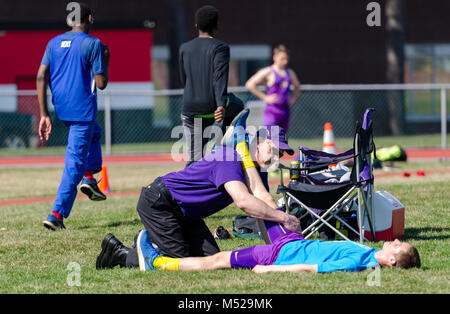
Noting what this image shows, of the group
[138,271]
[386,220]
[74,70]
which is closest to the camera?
[138,271]

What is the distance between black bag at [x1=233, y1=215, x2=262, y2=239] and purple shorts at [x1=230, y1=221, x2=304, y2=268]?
1.68 meters

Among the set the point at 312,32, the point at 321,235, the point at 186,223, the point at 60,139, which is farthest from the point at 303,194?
the point at 312,32

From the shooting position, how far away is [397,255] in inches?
241

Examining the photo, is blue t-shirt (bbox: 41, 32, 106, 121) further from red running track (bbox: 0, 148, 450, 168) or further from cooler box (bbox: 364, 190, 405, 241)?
red running track (bbox: 0, 148, 450, 168)

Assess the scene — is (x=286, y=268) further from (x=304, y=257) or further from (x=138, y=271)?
(x=138, y=271)

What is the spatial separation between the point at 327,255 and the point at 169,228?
1269mm

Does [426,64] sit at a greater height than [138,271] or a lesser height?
greater

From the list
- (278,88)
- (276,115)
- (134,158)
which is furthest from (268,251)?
(134,158)

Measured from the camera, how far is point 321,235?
771 cm

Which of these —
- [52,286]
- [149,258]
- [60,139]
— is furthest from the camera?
[60,139]

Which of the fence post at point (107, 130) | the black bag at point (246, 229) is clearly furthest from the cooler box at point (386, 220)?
the fence post at point (107, 130)
